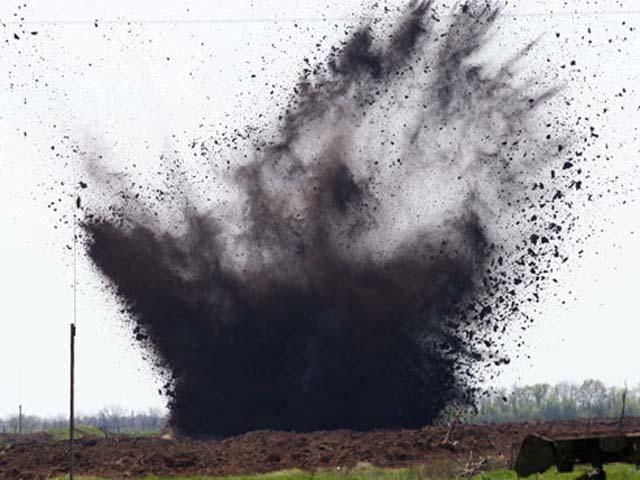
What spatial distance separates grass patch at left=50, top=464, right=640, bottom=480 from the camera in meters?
34.5

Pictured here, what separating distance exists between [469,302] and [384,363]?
6442 mm

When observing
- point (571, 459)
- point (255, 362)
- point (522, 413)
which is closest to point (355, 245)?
point (255, 362)

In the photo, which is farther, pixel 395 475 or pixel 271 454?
pixel 271 454

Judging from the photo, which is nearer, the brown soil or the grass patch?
the grass patch

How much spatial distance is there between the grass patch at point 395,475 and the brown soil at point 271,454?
188 cm

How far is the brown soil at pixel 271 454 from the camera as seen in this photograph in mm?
54094

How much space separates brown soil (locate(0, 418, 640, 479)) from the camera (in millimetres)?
54094

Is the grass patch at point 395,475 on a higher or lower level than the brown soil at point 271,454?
lower

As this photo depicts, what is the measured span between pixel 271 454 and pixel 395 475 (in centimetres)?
1555

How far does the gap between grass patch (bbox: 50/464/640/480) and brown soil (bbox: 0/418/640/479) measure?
1.88 metres

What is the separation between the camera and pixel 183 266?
269 ft

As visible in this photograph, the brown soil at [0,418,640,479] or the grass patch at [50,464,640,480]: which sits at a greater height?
the brown soil at [0,418,640,479]

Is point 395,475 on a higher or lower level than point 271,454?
lower

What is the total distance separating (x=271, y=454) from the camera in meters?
58.8
